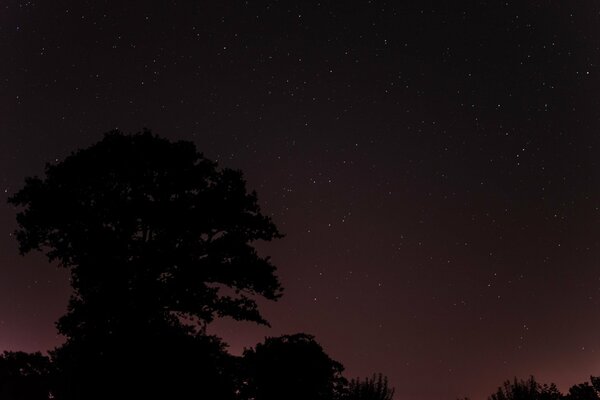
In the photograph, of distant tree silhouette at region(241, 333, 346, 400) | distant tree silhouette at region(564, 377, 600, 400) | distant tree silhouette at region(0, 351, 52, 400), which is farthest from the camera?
distant tree silhouette at region(564, 377, 600, 400)

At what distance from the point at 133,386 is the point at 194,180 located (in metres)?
7.89

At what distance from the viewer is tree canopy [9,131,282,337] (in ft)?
70.1

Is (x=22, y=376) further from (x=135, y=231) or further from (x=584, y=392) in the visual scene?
(x=584, y=392)

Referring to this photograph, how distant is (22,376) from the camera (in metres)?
27.1

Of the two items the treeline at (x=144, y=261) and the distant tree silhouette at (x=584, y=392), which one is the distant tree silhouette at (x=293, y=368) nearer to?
the treeline at (x=144, y=261)

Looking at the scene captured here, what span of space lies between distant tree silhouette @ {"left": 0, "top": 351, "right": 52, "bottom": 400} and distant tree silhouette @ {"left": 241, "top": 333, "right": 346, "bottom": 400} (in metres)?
9.37

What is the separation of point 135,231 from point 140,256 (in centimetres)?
102

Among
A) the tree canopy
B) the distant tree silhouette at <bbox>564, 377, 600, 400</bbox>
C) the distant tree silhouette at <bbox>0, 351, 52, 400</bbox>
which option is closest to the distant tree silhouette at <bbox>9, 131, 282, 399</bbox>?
the tree canopy

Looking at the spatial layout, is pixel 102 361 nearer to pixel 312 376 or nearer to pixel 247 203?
pixel 247 203

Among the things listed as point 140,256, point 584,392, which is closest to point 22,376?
point 140,256

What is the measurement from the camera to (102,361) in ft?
66.3

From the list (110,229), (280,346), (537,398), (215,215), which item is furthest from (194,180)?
(537,398)

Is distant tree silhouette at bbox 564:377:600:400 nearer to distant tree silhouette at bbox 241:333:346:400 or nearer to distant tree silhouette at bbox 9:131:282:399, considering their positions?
distant tree silhouette at bbox 241:333:346:400

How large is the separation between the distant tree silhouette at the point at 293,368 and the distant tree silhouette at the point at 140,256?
21.4ft
